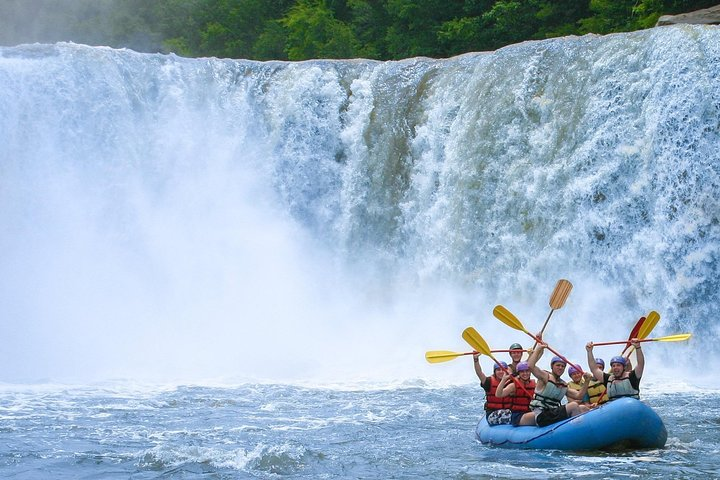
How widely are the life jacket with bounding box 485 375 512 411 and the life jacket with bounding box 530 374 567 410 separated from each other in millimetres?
224

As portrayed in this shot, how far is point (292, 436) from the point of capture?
30.1 feet

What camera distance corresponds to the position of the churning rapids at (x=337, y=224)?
12398 mm

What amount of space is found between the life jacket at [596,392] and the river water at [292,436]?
58 centimetres

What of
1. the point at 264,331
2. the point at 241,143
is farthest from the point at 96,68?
the point at 264,331

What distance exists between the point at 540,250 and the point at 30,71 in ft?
23.5

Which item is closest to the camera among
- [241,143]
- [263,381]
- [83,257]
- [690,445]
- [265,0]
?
[690,445]

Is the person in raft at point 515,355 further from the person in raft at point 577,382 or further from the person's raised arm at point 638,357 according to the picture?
the person's raised arm at point 638,357

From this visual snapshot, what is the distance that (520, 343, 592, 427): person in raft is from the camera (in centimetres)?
838

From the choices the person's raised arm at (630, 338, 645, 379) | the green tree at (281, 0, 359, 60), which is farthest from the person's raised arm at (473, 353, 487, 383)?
the green tree at (281, 0, 359, 60)

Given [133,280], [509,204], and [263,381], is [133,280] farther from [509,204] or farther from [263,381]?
[509,204]

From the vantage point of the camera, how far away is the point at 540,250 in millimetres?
13789

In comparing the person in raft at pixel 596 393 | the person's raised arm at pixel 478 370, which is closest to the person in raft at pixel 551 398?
the person in raft at pixel 596 393

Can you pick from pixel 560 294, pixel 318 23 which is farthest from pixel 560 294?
pixel 318 23

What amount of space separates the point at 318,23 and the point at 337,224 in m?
10.9
